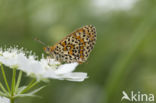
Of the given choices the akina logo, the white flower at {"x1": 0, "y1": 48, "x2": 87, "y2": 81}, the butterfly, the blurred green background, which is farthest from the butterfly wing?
the akina logo

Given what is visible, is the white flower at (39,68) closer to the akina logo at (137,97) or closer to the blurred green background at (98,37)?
the blurred green background at (98,37)

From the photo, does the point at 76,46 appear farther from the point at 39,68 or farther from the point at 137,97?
the point at 137,97

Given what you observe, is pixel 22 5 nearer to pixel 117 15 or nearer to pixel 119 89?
pixel 117 15

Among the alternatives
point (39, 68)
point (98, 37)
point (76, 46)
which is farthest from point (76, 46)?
point (98, 37)

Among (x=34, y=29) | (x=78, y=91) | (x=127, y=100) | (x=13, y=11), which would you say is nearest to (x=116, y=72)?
(x=127, y=100)

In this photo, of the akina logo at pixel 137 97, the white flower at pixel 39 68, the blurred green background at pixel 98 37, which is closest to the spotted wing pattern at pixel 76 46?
the white flower at pixel 39 68

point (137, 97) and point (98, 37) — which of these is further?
point (98, 37)

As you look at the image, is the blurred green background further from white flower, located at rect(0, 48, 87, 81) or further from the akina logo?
white flower, located at rect(0, 48, 87, 81)
